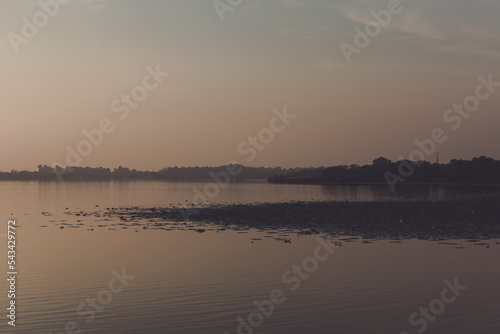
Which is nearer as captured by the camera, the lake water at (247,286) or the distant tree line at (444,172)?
the lake water at (247,286)

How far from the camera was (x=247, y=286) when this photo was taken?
19531 millimetres

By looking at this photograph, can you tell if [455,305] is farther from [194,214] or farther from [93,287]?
[194,214]

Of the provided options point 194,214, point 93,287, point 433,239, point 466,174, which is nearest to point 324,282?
point 93,287

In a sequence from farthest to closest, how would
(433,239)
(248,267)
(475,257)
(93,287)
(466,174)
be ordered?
1. (466,174)
2. (433,239)
3. (475,257)
4. (248,267)
5. (93,287)

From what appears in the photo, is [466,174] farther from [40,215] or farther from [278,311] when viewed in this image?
[278,311]

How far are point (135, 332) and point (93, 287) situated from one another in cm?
609

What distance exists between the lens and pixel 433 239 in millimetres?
31297

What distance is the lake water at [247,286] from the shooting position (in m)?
14.8

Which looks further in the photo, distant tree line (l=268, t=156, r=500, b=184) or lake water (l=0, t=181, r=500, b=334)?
distant tree line (l=268, t=156, r=500, b=184)

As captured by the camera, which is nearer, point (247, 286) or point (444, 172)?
point (247, 286)

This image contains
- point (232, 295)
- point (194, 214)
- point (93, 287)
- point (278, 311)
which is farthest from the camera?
point (194, 214)

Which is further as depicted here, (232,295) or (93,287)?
(93,287)

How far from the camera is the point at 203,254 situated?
26.7 meters

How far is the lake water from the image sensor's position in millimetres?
14750
